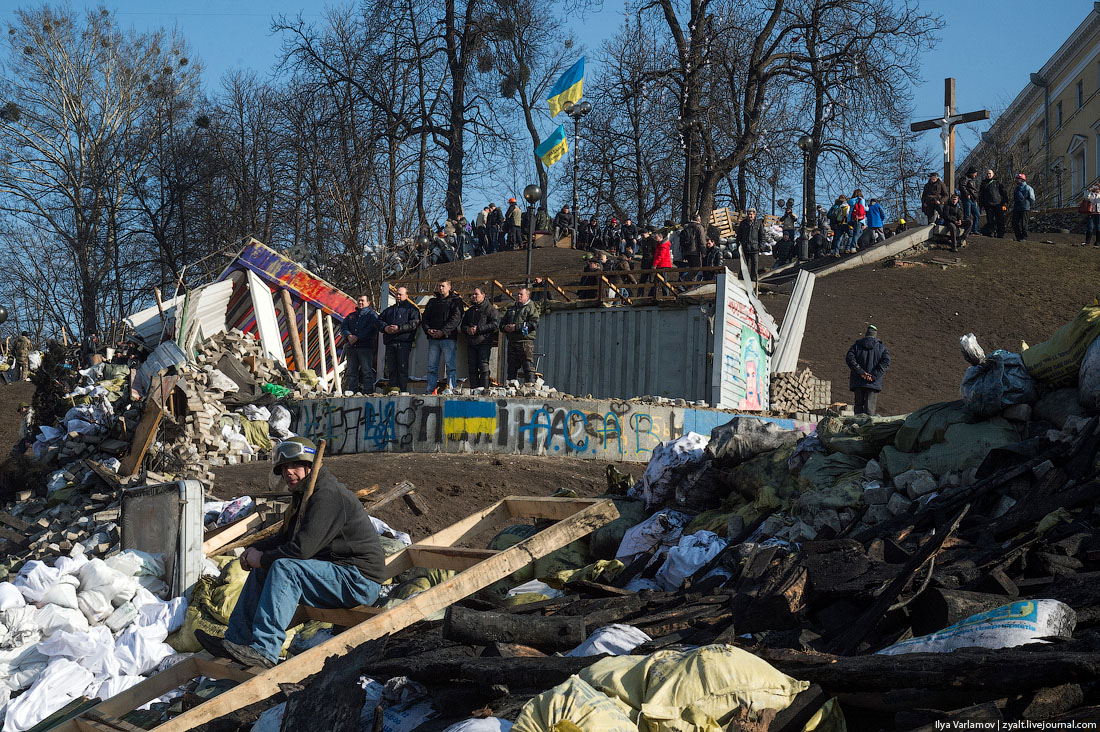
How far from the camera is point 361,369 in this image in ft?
53.0

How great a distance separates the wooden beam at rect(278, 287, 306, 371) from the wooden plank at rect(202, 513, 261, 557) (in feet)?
34.0

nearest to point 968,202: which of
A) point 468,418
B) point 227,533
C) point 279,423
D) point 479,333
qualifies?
point 479,333

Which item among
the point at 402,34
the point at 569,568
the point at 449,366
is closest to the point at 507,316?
the point at 449,366

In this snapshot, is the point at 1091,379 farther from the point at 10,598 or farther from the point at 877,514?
the point at 10,598

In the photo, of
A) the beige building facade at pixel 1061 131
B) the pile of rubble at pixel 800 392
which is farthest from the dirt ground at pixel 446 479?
the beige building facade at pixel 1061 131

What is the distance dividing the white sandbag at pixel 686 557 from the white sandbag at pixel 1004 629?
238cm

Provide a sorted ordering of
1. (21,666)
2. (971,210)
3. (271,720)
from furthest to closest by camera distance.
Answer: (971,210) → (21,666) → (271,720)

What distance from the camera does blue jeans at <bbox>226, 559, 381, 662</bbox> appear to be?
17.0ft

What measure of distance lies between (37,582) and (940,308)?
20672mm

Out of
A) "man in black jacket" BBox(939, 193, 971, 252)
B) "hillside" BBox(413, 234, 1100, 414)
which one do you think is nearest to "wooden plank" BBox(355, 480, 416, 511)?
"hillside" BBox(413, 234, 1100, 414)

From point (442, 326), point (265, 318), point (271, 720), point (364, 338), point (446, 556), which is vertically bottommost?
point (271, 720)

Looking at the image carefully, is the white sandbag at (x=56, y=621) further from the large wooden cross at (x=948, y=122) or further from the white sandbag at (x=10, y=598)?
the large wooden cross at (x=948, y=122)

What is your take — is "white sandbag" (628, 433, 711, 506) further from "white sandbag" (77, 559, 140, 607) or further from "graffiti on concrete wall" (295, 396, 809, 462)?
"graffiti on concrete wall" (295, 396, 809, 462)

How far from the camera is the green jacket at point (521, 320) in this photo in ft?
50.3
